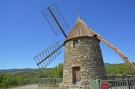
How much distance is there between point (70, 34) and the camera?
907 inches

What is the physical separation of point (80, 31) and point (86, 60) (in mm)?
2865

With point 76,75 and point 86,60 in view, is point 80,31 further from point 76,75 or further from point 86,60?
point 76,75

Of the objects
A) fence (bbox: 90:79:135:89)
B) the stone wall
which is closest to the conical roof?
the stone wall

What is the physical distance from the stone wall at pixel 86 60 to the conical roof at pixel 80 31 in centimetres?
38

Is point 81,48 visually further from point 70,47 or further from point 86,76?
point 86,76

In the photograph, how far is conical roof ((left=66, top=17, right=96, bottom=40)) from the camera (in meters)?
21.9

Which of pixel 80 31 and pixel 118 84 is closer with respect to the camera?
pixel 118 84

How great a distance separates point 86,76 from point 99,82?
20.3 ft

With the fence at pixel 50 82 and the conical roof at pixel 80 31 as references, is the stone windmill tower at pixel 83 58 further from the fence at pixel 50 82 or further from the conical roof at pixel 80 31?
the fence at pixel 50 82

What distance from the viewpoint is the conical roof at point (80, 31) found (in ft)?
71.9

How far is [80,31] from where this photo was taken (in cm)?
2231

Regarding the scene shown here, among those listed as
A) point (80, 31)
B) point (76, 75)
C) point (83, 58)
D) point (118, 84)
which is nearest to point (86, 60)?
point (83, 58)

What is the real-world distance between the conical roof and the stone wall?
0.38 m

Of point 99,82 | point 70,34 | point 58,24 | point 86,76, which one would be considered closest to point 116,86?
point 99,82
